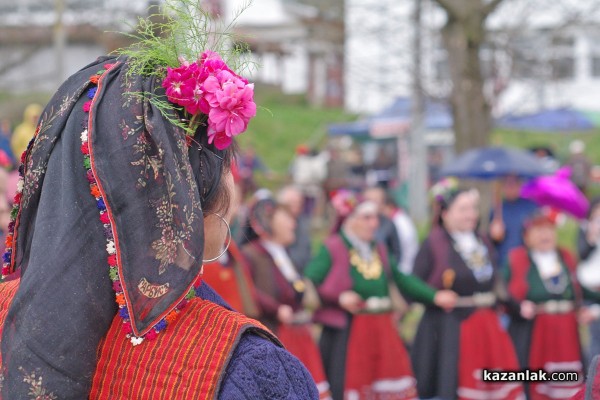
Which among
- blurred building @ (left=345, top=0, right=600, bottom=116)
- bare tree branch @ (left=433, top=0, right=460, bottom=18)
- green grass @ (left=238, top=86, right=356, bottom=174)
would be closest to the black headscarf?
bare tree branch @ (left=433, top=0, right=460, bottom=18)

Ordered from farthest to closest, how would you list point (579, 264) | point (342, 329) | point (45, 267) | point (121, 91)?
1. point (579, 264)
2. point (342, 329)
3. point (121, 91)
4. point (45, 267)

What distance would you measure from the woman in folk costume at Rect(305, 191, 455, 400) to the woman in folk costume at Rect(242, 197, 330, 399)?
146 mm

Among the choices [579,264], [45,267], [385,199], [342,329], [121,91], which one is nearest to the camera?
[45,267]

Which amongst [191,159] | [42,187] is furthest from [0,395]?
[191,159]

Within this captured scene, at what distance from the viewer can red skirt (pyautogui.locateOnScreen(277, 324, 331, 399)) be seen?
5.89 meters

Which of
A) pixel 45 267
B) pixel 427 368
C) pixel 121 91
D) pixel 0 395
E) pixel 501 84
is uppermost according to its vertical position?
pixel 501 84

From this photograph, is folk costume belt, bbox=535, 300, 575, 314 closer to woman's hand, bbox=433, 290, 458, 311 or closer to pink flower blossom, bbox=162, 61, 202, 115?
woman's hand, bbox=433, 290, 458, 311

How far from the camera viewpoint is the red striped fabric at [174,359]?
5.47ft

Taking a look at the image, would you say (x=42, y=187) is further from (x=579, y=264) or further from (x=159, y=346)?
(x=579, y=264)

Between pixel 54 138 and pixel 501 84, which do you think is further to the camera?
pixel 501 84

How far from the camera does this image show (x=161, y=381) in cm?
168

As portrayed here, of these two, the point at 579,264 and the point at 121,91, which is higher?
the point at 121,91

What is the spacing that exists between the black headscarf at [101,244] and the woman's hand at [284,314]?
419cm

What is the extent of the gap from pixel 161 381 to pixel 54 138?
512mm
